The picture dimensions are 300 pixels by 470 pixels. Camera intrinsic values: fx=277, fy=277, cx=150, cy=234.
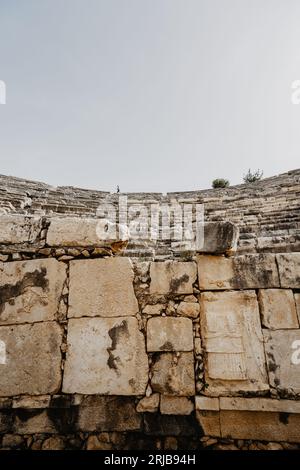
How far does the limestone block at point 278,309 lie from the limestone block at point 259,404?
524mm

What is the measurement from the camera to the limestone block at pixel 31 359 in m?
2.25

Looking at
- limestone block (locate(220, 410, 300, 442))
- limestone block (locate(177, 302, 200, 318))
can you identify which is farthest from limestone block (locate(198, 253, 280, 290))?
limestone block (locate(220, 410, 300, 442))

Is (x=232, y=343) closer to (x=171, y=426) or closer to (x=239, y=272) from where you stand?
(x=239, y=272)

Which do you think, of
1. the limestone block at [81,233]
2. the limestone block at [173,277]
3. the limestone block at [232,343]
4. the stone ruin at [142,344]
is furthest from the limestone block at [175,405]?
the limestone block at [81,233]

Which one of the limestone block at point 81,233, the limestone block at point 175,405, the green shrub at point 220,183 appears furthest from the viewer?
the green shrub at point 220,183

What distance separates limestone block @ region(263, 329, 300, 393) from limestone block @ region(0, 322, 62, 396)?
170 centimetres

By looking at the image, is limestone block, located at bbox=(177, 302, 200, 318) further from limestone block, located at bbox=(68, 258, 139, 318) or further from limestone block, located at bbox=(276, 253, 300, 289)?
limestone block, located at bbox=(276, 253, 300, 289)

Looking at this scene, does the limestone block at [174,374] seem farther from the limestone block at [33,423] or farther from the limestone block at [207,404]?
the limestone block at [33,423]

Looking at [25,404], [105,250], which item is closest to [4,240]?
[105,250]

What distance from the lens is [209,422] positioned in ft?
6.89

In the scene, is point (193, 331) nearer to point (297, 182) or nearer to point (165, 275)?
point (165, 275)

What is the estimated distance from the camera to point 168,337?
228cm

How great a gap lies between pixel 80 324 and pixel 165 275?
2.74ft

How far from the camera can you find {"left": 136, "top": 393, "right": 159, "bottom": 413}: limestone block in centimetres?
216
